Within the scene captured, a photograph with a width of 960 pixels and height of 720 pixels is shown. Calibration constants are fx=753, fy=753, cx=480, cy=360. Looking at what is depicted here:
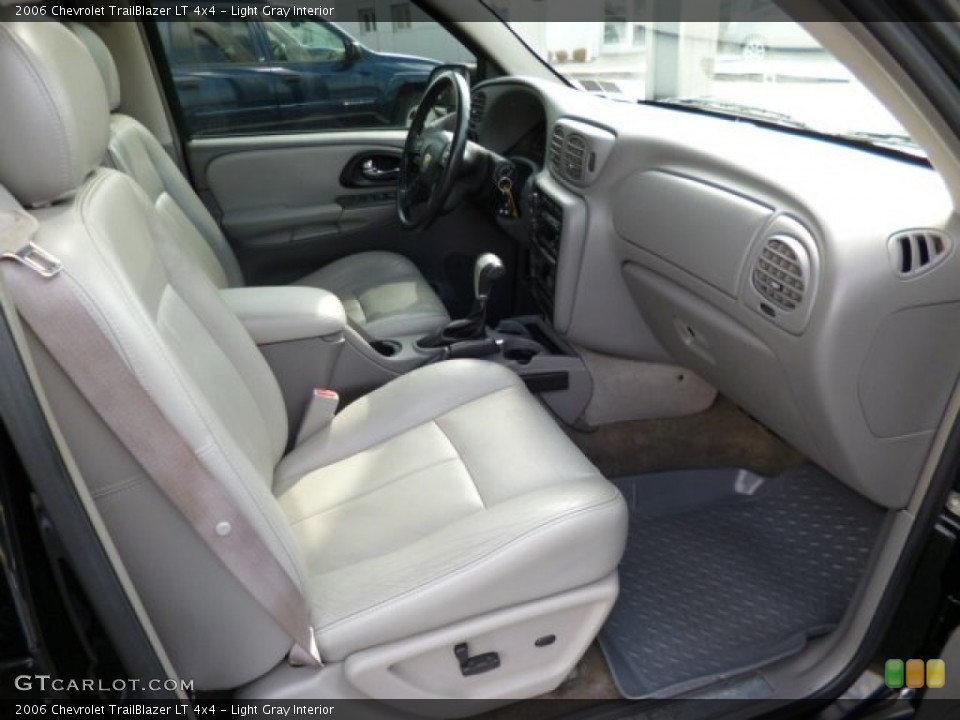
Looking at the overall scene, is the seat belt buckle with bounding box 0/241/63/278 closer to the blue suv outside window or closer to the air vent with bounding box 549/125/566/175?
the air vent with bounding box 549/125/566/175

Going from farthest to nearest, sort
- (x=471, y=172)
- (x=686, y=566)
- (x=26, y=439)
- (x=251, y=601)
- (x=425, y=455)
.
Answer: (x=471, y=172)
(x=686, y=566)
(x=425, y=455)
(x=251, y=601)
(x=26, y=439)

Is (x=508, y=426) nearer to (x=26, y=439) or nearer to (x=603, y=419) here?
(x=603, y=419)

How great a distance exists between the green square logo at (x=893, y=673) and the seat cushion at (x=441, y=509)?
1.57 feet

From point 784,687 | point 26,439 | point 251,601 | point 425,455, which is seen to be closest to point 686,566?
point 784,687

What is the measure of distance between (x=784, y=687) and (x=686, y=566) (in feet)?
1.04

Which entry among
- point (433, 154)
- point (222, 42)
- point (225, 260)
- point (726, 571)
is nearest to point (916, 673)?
point (726, 571)

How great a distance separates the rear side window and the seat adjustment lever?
187cm

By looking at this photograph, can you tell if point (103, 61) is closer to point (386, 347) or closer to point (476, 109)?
point (386, 347)

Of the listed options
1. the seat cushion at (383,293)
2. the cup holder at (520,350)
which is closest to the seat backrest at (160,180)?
the seat cushion at (383,293)

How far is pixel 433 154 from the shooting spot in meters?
2.12

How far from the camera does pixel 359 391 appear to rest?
171cm

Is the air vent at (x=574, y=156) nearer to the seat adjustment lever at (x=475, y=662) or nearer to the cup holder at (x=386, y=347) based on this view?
the cup holder at (x=386, y=347)

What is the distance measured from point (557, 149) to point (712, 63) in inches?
16.6

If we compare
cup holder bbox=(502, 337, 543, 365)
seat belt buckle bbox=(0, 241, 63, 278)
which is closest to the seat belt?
seat belt buckle bbox=(0, 241, 63, 278)
